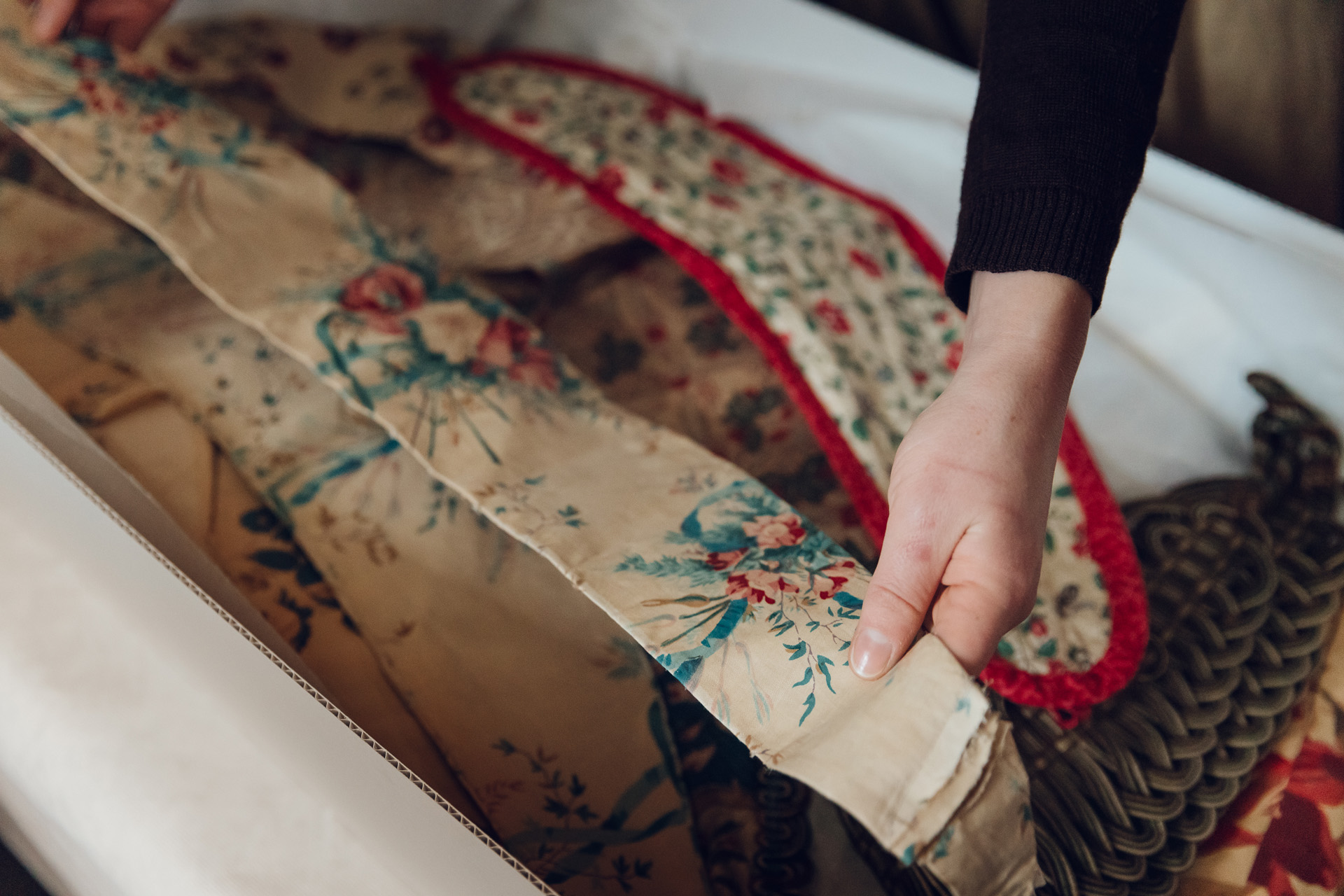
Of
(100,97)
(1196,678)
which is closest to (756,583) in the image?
(1196,678)

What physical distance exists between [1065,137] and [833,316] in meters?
0.22

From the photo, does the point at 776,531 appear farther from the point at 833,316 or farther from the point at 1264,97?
the point at 1264,97

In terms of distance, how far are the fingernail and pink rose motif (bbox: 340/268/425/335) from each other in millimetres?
378

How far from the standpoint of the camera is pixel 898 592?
0.34 meters

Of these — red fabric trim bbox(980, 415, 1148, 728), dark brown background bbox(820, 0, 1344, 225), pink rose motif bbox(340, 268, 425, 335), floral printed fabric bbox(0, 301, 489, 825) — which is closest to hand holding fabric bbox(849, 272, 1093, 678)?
red fabric trim bbox(980, 415, 1148, 728)

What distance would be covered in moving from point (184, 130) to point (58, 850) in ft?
1.69

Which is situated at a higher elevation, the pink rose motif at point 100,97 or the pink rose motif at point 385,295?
→ the pink rose motif at point 100,97

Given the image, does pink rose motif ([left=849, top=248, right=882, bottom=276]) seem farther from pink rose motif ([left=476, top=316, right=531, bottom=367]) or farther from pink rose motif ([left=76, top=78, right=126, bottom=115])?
pink rose motif ([left=76, top=78, right=126, bottom=115])

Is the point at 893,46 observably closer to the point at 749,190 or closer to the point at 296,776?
the point at 749,190

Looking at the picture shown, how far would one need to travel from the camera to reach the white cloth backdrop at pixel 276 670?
0.96 ft

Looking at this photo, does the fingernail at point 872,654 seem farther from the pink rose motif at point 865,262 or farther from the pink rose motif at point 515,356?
the pink rose motif at point 865,262

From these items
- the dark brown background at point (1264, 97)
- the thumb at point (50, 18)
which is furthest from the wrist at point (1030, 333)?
the thumb at point (50, 18)

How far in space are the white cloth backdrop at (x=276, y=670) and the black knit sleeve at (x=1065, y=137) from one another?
0.24m

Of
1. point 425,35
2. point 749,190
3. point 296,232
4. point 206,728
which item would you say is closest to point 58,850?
point 206,728
